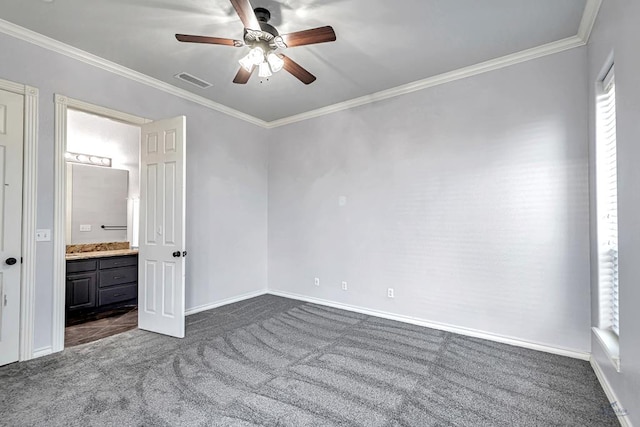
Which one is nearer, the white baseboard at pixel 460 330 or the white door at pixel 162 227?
the white baseboard at pixel 460 330

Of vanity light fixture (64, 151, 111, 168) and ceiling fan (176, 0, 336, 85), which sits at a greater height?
ceiling fan (176, 0, 336, 85)

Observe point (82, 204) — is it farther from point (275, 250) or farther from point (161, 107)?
point (275, 250)

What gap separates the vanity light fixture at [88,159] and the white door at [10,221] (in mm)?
2339

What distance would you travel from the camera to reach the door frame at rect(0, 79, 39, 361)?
2.71 m

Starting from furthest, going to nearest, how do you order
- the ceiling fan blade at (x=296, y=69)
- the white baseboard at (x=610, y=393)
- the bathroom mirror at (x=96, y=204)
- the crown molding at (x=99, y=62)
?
the bathroom mirror at (x=96, y=204), the crown molding at (x=99, y=62), the ceiling fan blade at (x=296, y=69), the white baseboard at (x=610, y=393)

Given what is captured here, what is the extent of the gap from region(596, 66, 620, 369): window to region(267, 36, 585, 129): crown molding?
639mm

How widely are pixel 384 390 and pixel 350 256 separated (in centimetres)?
214

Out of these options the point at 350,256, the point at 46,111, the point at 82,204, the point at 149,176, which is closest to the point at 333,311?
the point at 350,256

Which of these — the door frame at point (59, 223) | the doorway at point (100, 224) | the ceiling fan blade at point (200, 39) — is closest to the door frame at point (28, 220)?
the door frame at point (59, 223)

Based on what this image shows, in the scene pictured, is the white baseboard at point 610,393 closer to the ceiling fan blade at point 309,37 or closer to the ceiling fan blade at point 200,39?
the ceiling fan blade at point 309,37

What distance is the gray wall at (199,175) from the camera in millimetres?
2830

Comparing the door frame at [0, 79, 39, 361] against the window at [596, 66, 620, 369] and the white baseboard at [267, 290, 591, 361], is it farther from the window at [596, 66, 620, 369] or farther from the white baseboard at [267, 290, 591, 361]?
the window at [596, 66, 620, 369]

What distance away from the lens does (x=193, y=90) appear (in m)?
3.99

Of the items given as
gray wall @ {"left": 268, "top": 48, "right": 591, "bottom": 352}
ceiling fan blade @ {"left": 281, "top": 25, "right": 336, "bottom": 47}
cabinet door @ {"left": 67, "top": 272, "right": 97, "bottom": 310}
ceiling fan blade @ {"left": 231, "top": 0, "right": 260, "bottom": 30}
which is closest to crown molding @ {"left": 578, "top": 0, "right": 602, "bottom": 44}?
gray wall @ {"left": 268, "top": 48, "right": 591, "bottom": 352}
